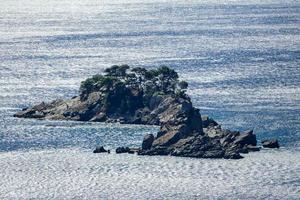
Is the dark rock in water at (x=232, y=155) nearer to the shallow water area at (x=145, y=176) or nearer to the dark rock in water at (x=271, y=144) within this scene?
the shallow water area at (x=145, y=176)

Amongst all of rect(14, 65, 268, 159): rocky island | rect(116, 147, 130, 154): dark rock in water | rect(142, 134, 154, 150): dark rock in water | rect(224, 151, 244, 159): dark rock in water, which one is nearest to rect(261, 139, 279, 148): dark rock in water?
rect(14, 65, 268, 159): rocky island

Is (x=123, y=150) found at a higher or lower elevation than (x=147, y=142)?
lower

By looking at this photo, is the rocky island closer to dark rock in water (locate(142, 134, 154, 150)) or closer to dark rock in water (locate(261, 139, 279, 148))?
dark rock in water (locate(142, 134, 154, 150))

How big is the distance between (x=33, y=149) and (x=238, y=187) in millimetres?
37188

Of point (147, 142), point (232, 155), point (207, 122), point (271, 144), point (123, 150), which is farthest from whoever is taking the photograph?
point (207, 122)

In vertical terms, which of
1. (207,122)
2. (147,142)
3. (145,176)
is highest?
(207,122)

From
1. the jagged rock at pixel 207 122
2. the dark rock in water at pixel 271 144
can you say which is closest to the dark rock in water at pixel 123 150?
the jagged rock at pixel 207 122

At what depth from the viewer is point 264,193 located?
126000 millimetres

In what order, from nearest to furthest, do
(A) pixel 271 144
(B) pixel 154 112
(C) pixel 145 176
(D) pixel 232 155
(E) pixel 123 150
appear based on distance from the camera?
(C) pixel 145 176 → (D) pixel 232 155 → (E) pixel 123 150 → (A) pixel 271 144 → (B) pixel 154 112

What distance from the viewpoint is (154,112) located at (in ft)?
550

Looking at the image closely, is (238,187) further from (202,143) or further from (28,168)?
(28,168)

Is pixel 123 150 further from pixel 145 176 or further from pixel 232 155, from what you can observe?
pixel 232 155

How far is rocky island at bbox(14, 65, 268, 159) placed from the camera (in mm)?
147125

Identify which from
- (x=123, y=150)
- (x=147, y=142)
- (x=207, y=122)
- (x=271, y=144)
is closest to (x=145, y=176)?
(x=147, y=142)
